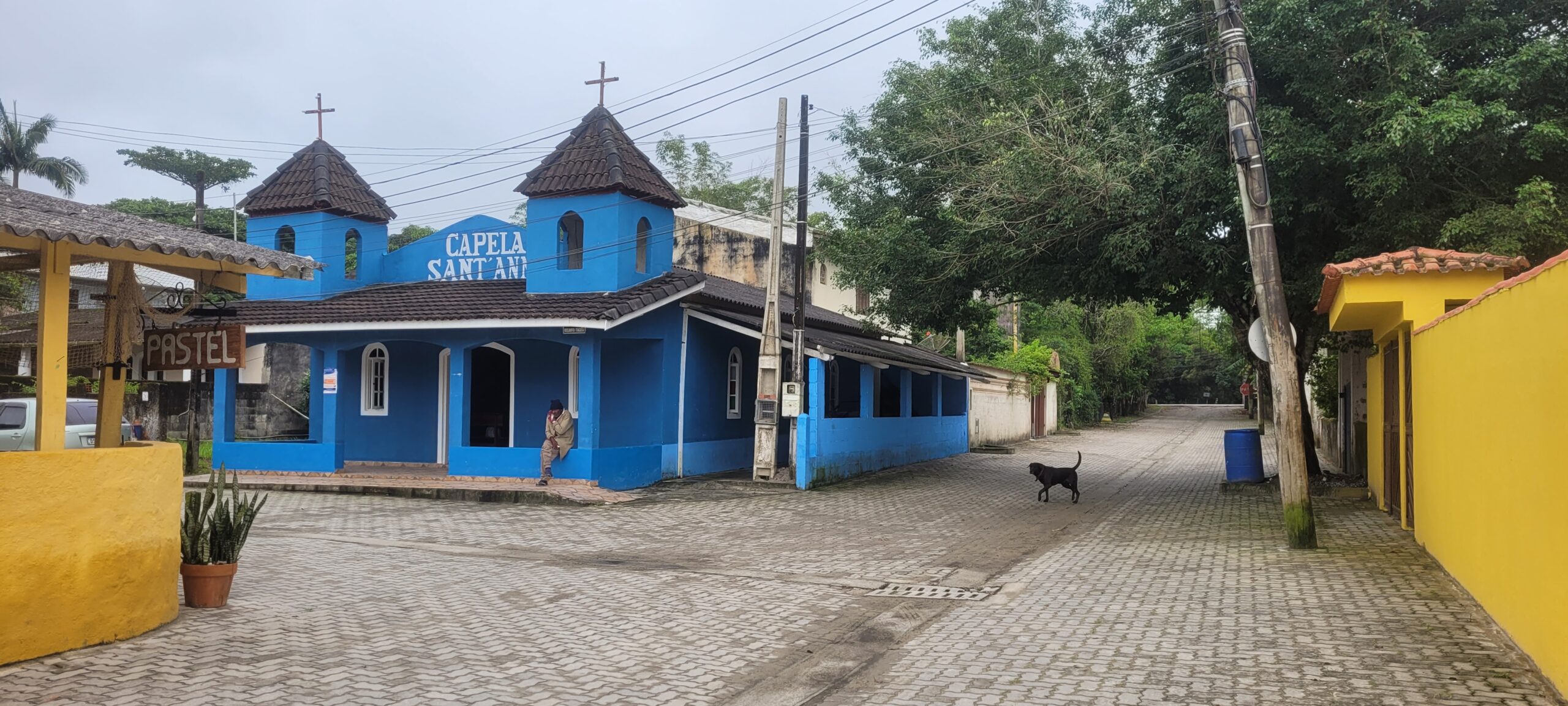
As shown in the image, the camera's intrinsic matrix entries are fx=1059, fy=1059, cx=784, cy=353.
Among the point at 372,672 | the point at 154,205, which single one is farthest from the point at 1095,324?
the point at 372,672

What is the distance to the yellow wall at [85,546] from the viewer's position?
6.05 metres

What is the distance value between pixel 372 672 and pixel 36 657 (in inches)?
76.8

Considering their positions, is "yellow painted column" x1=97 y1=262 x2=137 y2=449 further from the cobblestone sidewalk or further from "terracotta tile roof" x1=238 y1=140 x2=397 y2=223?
"terracotta tile roof" x1=238 y1=140 x2=397 y2=223

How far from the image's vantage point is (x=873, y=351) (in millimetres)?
20484

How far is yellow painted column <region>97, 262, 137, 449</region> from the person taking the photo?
740 centimetres

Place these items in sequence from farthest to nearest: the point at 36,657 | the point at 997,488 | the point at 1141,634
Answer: the point at 997,488 → the point at 1141,634 → the point at 36,657

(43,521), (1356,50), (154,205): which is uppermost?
(154,205)

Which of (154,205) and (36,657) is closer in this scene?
(36,657)

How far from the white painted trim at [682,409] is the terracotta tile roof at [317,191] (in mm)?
6641

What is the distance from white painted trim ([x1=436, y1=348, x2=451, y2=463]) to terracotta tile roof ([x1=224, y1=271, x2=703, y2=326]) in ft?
4.39

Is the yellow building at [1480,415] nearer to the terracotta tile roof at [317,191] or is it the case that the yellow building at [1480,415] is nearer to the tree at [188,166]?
the terracotta tile roof at [317,191]

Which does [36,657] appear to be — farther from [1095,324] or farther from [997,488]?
[1095,324]

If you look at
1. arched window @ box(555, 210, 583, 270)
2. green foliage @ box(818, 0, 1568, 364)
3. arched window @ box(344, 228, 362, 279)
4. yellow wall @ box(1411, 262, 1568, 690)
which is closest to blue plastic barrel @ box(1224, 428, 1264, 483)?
green foliage @ box(818, 0, 1568, 364)

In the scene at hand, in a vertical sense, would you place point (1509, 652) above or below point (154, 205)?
below
